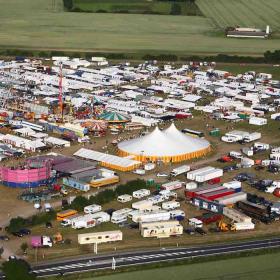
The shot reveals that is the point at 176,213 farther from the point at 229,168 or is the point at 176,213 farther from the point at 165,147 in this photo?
the point at 165,147

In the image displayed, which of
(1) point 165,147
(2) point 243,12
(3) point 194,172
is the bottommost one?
(3) point 194,172

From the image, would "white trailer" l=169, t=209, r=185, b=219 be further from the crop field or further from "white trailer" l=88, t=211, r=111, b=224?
the crop field

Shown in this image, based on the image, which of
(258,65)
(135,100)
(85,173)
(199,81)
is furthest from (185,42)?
(85,173)

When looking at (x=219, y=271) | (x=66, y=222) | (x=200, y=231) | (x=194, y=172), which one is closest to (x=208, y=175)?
(x=194, y=172)

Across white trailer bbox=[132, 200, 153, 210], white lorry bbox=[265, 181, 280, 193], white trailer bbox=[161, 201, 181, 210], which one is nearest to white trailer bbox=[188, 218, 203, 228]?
white trailer bbox=[161, 201, 181, 210]

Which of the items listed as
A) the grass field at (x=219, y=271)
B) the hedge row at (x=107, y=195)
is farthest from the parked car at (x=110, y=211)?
the grass field at (x=219, y=271)

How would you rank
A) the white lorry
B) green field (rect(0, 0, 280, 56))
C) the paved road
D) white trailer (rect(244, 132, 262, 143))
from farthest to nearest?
green field (rect(0, 0, 280, 56)), white trailer (rect(244, 132, 262, 143)), the white lorry, the paved road

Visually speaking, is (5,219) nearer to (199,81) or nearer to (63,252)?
(63,252)
